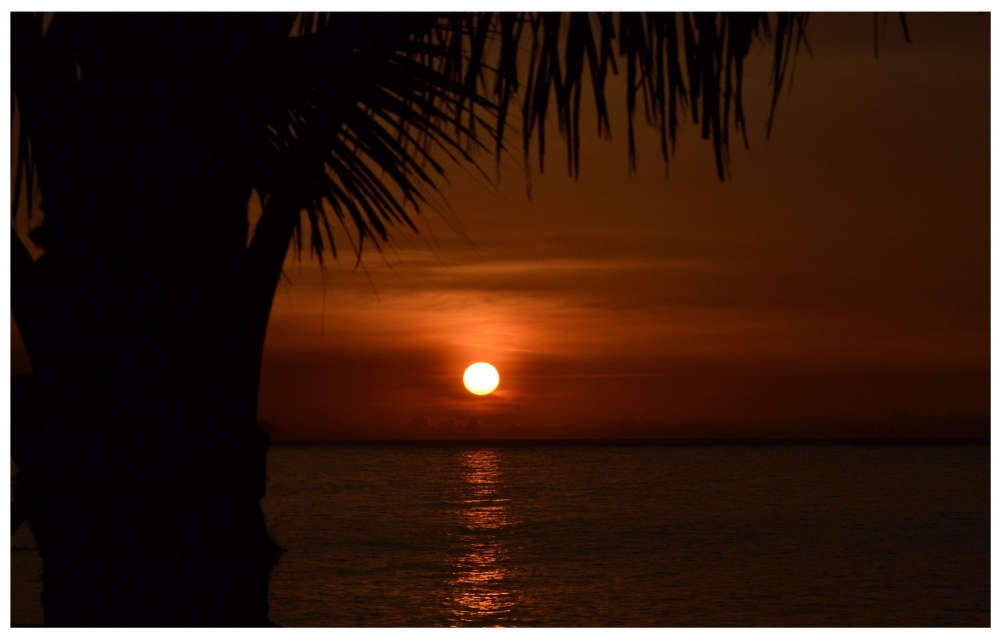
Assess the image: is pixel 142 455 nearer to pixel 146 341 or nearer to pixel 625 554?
pixel 146 341

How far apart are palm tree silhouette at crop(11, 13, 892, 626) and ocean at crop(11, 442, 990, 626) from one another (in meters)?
0.49

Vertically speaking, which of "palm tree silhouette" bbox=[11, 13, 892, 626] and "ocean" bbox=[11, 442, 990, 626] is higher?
"palm tree silhouette" bbox=[11, 13, 892, 626]

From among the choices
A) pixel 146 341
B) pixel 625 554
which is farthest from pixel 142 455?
pixel 625 554

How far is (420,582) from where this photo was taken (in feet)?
93.8

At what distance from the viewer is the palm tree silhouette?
1526 mm

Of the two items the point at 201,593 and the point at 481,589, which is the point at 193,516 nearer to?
the point at 201,593

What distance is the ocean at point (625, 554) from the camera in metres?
23.9

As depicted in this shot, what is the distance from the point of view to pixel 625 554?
3569 cm

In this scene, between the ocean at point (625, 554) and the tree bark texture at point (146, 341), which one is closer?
the tree bark texture at point (146, 341)

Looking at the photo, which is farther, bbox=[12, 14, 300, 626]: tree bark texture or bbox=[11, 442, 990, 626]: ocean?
bbox=[11, 442, 990, 626]: ocean

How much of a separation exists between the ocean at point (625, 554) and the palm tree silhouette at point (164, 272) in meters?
0.49

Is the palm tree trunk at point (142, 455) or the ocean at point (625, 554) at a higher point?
the palm tree trunk at point (142, 455)

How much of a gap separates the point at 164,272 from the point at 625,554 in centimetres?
3553
